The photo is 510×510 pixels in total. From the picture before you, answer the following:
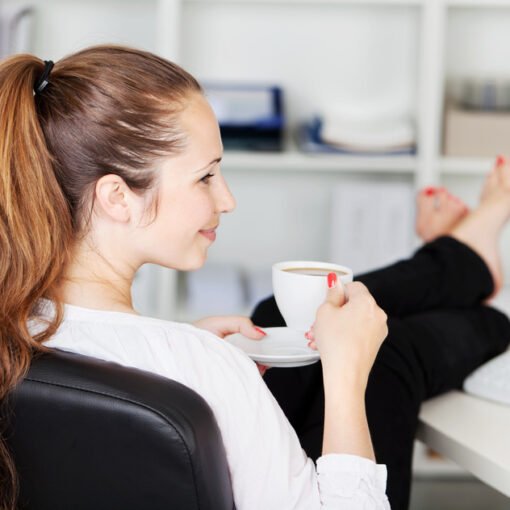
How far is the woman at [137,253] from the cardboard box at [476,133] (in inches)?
57.5

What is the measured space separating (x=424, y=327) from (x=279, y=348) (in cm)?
46

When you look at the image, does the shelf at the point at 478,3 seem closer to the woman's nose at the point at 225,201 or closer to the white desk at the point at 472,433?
the white desk at the point at 472,433

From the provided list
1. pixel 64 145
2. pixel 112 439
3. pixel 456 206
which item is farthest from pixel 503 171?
pixel 112 439

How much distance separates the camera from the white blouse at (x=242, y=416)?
38.0 inches

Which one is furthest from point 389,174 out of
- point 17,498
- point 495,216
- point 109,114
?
point 17,498

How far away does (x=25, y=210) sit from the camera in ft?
3.34

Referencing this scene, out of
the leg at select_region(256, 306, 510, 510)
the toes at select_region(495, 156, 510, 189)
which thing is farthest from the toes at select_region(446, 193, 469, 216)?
the leg at select_region(256, 306, 510, 510)

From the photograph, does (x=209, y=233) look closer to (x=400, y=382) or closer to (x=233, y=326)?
(x=233, y=326)

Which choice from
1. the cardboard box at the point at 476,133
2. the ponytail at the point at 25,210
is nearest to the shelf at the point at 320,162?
the cardboard box at the point at 476,133

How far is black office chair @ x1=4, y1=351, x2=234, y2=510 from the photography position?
83cm

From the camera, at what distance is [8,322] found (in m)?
0.99

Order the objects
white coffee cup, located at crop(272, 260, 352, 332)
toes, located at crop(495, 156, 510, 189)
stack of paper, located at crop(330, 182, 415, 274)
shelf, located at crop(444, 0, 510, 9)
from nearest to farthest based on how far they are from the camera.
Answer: white coffee cup, located at crop(272, 260, 352, 332) → toes, located at crop(495, 156, 510, 189) → shelf, located at crop(444, 0, 510, 9) → stack of paper, located at crop(330, 182, 415, 274)

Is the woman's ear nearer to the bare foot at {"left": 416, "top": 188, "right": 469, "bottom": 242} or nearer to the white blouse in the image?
the white blouse

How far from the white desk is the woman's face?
0.43 metres
